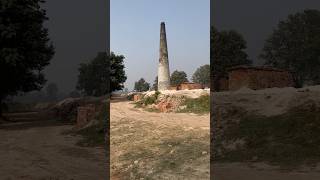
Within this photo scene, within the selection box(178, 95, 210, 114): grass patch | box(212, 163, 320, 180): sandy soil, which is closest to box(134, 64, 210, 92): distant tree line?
box(178, 95, 210, 114): grass patch

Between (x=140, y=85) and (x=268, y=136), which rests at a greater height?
(x=140, y=85)

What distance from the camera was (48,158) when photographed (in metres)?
12.4

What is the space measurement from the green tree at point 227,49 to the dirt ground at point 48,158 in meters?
37.1

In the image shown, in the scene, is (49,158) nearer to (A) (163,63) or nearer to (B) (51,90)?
(A) (163,63)

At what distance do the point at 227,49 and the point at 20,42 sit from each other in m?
35.0

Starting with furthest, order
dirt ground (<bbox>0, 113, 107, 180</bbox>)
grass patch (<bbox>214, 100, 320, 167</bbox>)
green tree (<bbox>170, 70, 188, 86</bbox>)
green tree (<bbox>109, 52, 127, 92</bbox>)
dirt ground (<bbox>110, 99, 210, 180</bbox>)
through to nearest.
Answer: green tree (<bbox>170, 70, 188, 86</bbox>) → green tree (<bbox>109, 52, 127, 92</bbox>) → grass patch (<bbox>214, 100, 320, 167</bbox>) → dirt ground (<bbox>110, 99, 210, 180</bbox>) → dirt ground (<bbox>0, 113, 107, 180</bbox>)

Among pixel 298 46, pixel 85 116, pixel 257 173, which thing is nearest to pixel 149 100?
pixel 85 116

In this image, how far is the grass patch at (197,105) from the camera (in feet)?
76.8

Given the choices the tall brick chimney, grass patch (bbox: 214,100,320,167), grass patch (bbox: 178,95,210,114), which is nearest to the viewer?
grass patch (bbox: 214,100,320,167)

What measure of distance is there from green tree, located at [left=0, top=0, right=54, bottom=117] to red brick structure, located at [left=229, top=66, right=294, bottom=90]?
1449 centimetres

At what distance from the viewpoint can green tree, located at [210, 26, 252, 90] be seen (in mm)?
52044

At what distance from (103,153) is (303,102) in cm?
931

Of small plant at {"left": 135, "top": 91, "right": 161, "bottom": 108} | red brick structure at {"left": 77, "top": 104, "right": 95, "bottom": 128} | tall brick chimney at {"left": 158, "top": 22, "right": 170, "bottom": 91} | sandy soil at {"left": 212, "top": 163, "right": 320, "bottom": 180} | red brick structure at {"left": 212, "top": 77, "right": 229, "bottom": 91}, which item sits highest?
tall brick chimney at {"left": 158, "top": 22, "right": 170, "bottom": 91}

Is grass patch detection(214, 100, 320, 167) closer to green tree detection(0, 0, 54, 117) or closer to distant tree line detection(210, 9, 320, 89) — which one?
green tree detection(0, 0, 54, 117)
